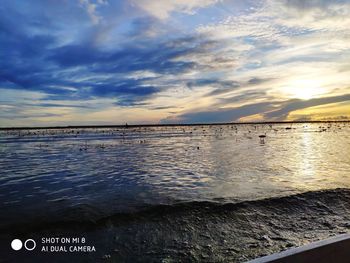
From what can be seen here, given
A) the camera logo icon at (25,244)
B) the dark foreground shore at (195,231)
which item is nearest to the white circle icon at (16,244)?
the camera logo icon at (25,244)

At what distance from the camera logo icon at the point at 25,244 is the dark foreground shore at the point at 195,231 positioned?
5.8 inches

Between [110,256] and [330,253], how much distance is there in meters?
5.17

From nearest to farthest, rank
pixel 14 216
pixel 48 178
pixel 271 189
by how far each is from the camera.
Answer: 1. pixel 14 216
2. pixel 271 189
3. pixel 48 178

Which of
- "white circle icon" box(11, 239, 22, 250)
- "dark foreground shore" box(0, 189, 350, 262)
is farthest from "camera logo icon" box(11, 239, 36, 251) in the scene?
"dark foreground shore" box(0, 189, 350, 262)

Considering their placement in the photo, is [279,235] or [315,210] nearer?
[279,235]

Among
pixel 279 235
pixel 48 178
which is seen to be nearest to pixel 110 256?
pixel 279 235

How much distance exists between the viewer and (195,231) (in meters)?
8.48

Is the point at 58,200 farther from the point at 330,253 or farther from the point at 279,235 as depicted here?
the point at 330,253

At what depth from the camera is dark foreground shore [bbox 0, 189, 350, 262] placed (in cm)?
699

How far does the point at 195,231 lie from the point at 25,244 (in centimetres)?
492

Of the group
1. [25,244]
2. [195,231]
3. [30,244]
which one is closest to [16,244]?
[25,244]

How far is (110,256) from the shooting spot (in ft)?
22.7

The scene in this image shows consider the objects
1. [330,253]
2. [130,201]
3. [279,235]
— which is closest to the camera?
[330,253]

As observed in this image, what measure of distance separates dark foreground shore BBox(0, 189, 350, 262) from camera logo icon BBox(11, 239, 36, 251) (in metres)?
0.15
